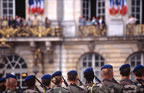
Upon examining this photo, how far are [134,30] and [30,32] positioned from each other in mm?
6821

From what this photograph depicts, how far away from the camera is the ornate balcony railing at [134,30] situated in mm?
27266

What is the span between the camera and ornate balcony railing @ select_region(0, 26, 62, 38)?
89.8 feet

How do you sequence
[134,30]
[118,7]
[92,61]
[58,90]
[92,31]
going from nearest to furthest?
[58,90] → [134,30] → [92,31] → [118,7] → [92,61]

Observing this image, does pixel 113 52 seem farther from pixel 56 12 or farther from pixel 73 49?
pixel 56 12

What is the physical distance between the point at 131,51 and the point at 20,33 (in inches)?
290

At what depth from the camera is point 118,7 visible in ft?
91.0

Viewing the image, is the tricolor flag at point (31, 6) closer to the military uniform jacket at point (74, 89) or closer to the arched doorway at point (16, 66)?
the arched doorway at point (16, 66)

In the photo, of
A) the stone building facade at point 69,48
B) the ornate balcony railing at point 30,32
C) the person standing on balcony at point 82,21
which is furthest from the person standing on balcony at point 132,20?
the ornate balcony railing at point 30,32

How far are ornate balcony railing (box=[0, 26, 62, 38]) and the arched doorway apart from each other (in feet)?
6.00

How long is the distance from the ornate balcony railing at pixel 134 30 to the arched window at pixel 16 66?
7.35m

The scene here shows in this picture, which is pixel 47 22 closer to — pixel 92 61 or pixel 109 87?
pixel 92 61

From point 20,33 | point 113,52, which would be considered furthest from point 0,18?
point 113,52

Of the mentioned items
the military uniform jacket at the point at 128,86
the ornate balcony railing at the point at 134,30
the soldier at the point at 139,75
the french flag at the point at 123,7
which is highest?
the french flag at the point at 123,7

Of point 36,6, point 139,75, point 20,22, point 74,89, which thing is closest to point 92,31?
point 36,6
